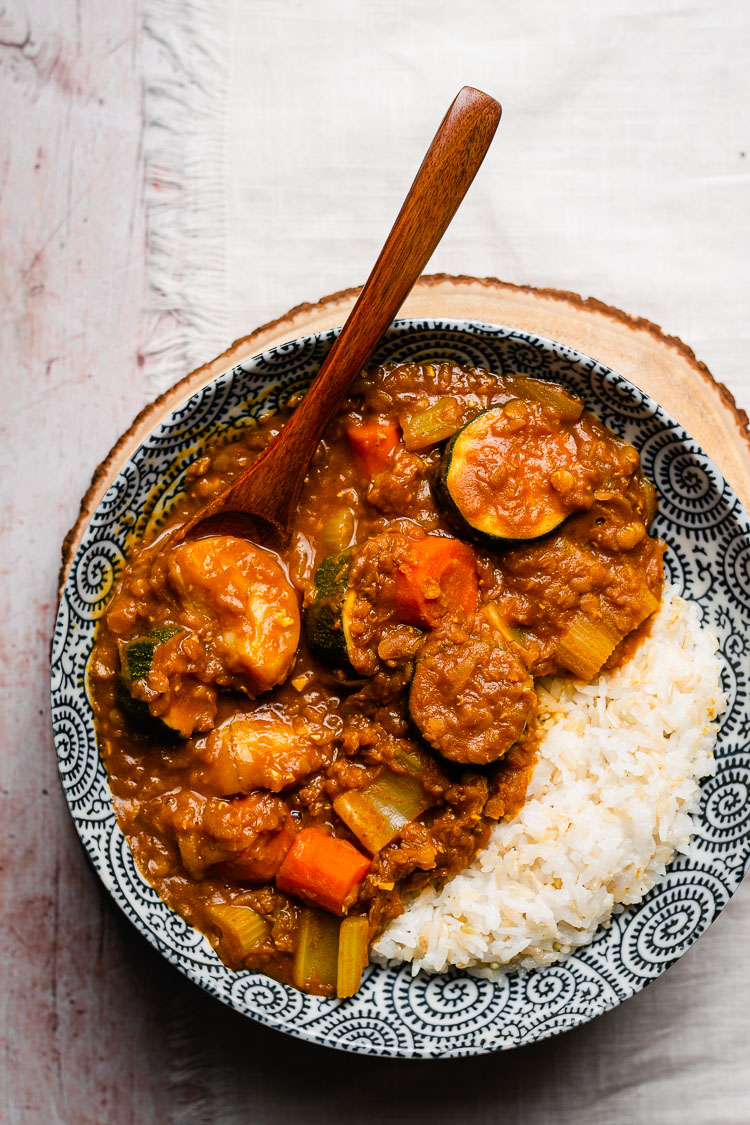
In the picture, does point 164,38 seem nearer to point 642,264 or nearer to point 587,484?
point 642,264

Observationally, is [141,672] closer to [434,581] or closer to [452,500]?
[434,581]

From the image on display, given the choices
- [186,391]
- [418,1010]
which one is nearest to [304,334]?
[186,391]

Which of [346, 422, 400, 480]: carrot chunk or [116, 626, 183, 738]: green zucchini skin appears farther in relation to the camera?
[346, 422, 400, 480]: carrot chunk

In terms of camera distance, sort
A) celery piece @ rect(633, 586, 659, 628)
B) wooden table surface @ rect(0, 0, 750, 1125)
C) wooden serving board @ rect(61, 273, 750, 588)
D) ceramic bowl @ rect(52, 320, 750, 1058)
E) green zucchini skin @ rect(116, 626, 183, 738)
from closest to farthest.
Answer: green zucchini skin @ rect(116, 626, 183, 738)
ceramic bowl @ rect(52, 320, 750, 1058)
celery piece @ rect(633, 586, 659, 628)
wooden serving board @ rect(61, 273, 750, 588)
wooden table surface @ rect(0, 0, 750, 1125)

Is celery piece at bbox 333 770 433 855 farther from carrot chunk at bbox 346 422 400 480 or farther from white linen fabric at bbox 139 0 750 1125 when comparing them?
white linen fabric at bbox 139 0 750 1125

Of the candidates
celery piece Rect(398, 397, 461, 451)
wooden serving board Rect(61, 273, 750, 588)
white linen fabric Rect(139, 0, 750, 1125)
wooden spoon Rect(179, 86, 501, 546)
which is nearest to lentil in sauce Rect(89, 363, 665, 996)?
celery piece Rect(398, 397, 461, 451)

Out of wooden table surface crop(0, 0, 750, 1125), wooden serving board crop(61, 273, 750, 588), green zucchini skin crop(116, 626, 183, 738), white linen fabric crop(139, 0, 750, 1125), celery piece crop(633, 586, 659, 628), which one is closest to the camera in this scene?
green zucchini skin crop(116, 626, 183, 738)
